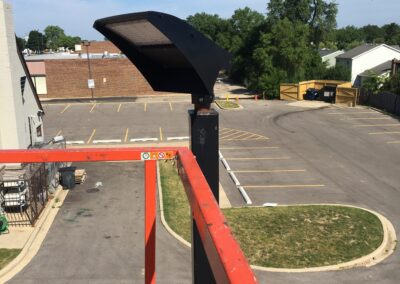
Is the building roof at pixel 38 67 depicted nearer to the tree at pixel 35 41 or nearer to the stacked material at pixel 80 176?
the stacked material at pixel 80 176

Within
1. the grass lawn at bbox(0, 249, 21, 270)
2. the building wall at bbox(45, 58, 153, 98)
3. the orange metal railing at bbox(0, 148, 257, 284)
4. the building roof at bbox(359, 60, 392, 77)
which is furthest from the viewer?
the building roof at bbox(359, 60, 392, 77)

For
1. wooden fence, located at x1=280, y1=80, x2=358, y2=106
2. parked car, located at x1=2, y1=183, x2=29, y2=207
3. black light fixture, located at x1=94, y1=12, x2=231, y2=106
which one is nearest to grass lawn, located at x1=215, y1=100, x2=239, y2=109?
wooden fence, located at x1=280, y1=80, x2=358, y2=106

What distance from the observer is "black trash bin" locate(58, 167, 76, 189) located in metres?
19.1

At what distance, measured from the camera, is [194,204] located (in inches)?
88.4

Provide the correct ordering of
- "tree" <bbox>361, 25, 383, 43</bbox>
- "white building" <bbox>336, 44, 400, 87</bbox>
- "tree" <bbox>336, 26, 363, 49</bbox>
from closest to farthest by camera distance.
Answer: "white building" <bbox>336, 44, 400, 87</bbox> → "tree" <bbox>336, 26, 363, 49</bbox> → "tree" <bbox>361, 25, 383, 43</bbox>

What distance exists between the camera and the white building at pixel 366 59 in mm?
58219

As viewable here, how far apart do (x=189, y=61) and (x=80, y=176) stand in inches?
688

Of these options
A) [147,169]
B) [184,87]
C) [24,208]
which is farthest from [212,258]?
[24,208]

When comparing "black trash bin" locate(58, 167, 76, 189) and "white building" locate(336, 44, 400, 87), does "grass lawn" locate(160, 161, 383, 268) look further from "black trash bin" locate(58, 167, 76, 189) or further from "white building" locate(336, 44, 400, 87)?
"white building" locate(336, 44, 400, 87)

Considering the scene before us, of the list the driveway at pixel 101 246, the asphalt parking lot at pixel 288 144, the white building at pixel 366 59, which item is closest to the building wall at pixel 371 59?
the white building at pixel 366 59

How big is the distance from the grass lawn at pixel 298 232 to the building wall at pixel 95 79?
37898mm

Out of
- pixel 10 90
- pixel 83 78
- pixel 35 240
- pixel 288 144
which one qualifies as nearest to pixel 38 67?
pixel 83 78

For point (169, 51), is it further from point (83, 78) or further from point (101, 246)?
point (83, 78)

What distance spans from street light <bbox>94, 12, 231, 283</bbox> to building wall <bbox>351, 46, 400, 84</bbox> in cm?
5848
